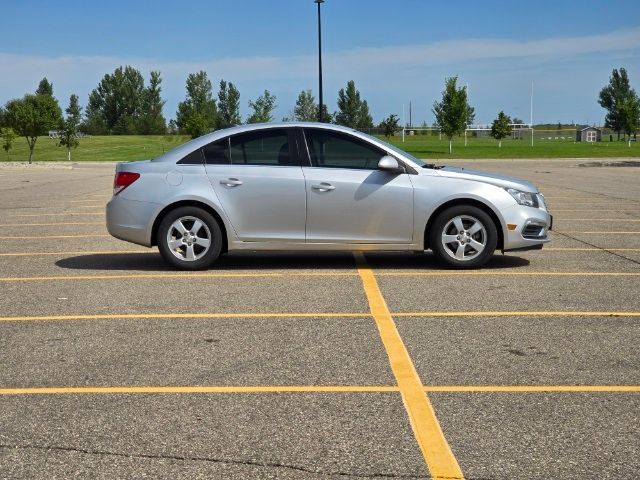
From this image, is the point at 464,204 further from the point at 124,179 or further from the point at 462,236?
the point at 124,179

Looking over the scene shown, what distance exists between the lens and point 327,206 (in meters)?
9.66

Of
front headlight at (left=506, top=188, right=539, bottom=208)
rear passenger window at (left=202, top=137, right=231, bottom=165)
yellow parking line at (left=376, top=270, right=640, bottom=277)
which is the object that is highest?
rear passenger window at (left=202, top=137, right=231, bottom=165)

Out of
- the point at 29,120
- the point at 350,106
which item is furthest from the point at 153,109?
the point at 29,120

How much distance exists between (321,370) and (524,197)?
195 inches

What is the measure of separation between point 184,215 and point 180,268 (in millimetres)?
550

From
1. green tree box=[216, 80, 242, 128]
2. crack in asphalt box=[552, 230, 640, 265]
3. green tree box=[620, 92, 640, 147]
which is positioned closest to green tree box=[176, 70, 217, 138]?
green tree box=[216, 80, 242, 128]

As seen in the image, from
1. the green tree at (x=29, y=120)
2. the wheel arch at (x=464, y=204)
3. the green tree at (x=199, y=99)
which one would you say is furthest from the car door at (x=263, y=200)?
the green tree at (x=199, y=99)

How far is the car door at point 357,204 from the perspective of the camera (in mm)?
9625

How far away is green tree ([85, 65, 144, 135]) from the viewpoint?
13225 centimetres

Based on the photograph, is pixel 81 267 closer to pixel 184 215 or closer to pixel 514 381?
pixel 184 215

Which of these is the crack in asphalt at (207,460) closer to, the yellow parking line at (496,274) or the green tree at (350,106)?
the yellow parking line at (496,274)

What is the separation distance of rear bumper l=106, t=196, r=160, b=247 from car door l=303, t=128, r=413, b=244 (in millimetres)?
1647

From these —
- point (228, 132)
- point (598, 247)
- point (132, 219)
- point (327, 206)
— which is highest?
point (228, 132)

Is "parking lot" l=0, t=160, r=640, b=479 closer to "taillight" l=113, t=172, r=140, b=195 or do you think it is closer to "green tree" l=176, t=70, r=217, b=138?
"taillight" l=113, t=172, r=140, b=195
